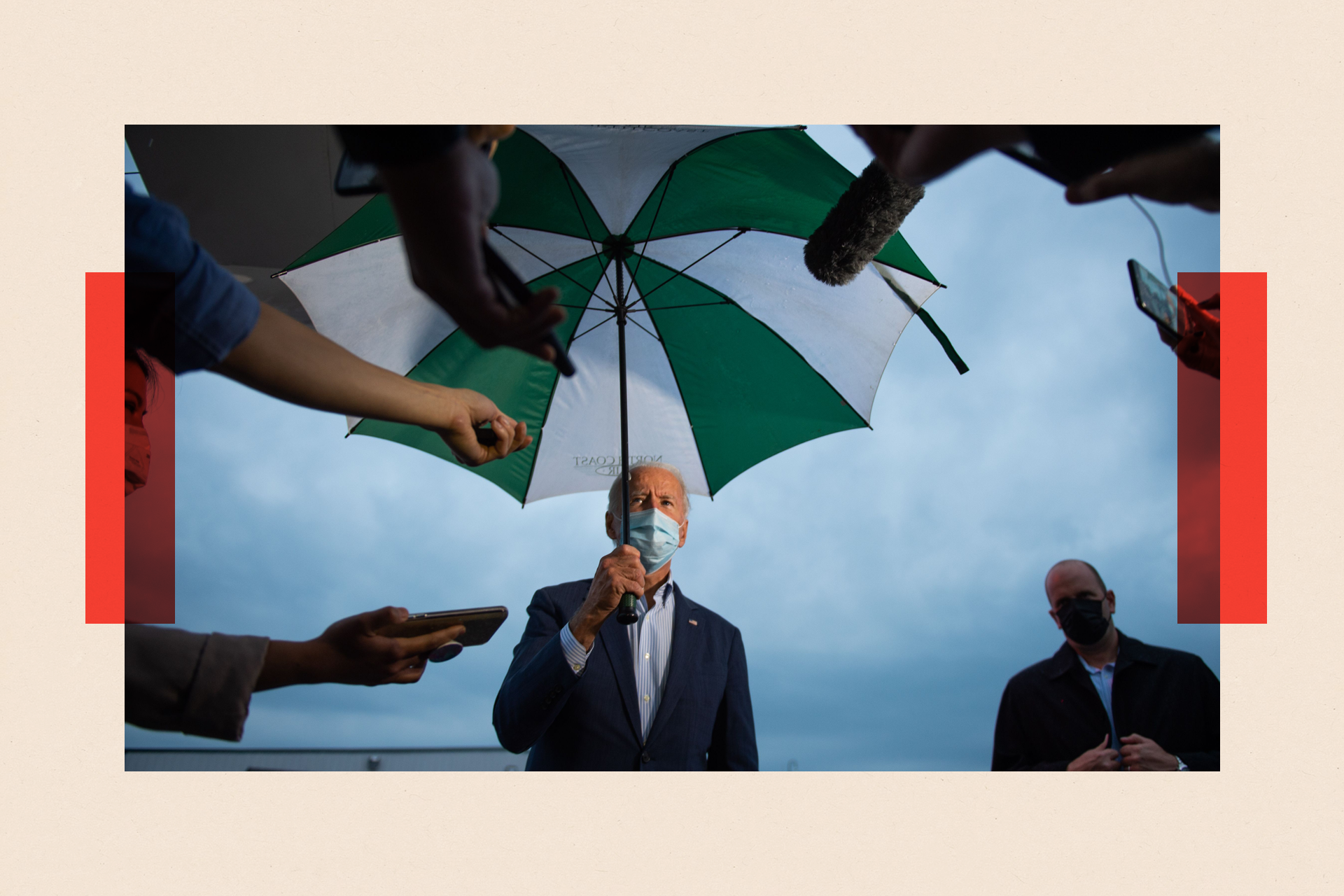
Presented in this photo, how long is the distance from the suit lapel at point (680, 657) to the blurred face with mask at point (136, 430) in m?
1.44

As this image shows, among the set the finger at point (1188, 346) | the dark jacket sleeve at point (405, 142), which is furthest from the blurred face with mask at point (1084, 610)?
the dark jacket sleeve at point (405, 142)

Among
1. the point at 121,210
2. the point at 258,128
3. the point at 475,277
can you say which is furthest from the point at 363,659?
the point at 258,128

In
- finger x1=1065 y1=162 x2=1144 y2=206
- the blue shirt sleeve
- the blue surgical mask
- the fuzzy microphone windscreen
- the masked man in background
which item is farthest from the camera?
the blue surgical mask

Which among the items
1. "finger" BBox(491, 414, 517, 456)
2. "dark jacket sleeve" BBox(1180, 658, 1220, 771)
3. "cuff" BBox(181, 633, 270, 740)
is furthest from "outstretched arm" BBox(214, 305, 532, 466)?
"dark jacket sleeve" BBox(1180, 658, 1220, 771)

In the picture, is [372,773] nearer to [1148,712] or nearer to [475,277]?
[475,277]

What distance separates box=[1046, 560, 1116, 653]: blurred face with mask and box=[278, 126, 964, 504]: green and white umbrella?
0.80 metres

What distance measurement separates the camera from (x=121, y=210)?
5.46ft

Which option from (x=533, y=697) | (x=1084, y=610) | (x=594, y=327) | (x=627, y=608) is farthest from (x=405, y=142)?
(x=1084, y=610)

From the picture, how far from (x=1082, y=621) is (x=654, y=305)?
1.73m

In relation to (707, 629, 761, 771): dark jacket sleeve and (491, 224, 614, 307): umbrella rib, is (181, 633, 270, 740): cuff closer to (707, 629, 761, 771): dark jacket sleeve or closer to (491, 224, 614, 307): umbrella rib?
(491, 224, 614, 307): umbrella rib

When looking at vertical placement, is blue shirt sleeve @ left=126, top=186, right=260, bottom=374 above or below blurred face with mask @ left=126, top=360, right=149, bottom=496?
above

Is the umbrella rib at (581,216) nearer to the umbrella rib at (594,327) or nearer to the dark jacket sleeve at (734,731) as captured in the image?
the umbrella rib at (594,327)

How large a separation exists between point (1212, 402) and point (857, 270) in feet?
3.64

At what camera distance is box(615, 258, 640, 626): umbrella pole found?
224cm
